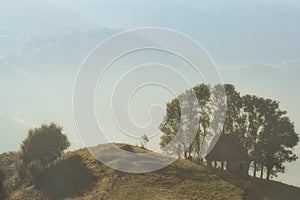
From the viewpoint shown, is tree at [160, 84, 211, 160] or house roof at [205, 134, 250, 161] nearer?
house roof at [205, 134, 250, 161]

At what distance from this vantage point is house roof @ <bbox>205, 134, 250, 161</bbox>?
91875 mm

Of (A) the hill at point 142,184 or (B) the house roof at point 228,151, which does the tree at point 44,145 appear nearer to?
(A) the hill at point 142,184

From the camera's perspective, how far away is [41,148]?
100812 mm

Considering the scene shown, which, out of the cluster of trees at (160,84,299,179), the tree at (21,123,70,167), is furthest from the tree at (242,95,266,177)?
the tree at (21,123,70,167)

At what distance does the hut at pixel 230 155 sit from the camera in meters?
91.8

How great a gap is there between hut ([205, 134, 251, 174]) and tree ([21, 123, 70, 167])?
32.8 metres

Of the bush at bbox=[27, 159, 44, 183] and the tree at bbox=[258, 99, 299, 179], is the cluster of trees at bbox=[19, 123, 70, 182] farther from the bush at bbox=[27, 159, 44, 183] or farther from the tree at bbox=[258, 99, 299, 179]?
the tree at bbox=[258, 99, 299, 179]

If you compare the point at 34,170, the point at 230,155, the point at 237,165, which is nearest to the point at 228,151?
the point at 230,155

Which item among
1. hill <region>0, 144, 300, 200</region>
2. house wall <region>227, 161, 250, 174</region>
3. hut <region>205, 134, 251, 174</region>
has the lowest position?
hill <region>0, 144, 300, 200</region>

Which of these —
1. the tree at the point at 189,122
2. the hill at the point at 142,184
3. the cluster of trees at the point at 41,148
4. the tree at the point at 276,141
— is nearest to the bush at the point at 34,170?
the cluster of trees at the point at 41,148

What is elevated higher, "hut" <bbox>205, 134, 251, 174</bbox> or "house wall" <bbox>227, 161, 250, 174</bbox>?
"hut" <bbox>205, 134, 251, 174</bbox>

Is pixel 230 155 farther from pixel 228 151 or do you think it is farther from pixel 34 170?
pixel 34 170

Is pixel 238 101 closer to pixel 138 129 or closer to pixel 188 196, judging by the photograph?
pixel 138 129

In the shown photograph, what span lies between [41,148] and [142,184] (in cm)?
3219
